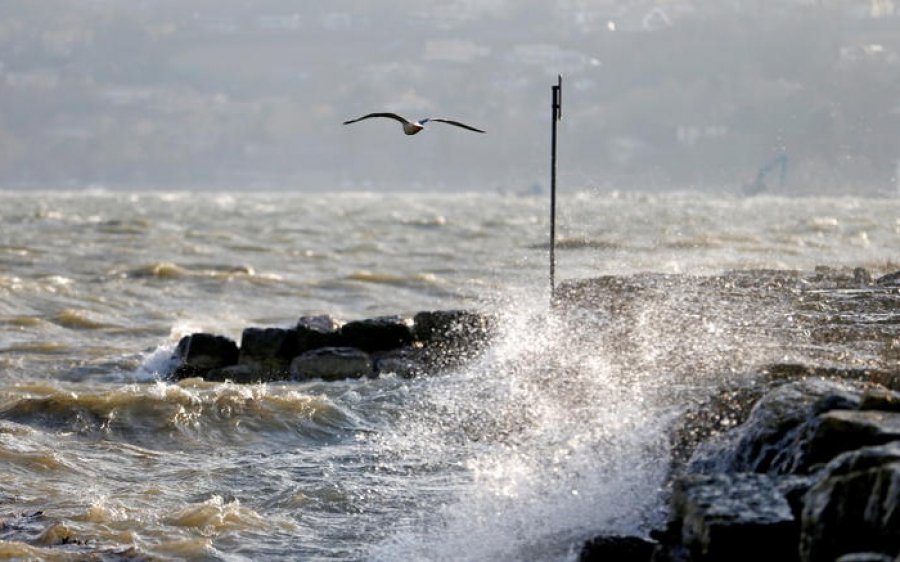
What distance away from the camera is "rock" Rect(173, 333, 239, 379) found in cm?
1558

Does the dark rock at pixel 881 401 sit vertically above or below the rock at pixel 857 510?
above

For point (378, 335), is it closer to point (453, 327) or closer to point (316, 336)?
point (316, 336)

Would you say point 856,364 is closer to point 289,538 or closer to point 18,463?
point 289,538

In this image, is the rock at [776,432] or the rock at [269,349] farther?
the rock at [269,349]

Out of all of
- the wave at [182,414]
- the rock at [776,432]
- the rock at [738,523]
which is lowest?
the wave at [182,414]

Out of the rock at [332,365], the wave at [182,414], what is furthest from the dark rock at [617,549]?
the rock at [332,365]

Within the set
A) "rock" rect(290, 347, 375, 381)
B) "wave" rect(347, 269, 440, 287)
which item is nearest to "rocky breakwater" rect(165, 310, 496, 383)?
"rock" rect(290, 347, 375, 381)

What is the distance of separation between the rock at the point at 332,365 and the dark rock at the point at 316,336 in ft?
0.99

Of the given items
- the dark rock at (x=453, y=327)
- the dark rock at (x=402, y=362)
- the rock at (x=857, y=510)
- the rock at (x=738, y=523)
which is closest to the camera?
the rock at (x=857, y=510)

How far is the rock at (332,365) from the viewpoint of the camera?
15.0m

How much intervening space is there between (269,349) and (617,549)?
887cm

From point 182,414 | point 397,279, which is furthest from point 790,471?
point 397,279

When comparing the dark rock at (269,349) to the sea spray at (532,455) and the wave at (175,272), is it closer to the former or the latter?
the sea spray at (532,455)

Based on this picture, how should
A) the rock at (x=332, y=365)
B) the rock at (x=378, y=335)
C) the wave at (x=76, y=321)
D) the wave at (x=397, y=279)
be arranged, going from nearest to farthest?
1. the rock at (x=332, y=365)
2. the rock at (x=378, y=335)
3. the wave at (x=76, y=321)
4. the wave at (x=397, y=279)
